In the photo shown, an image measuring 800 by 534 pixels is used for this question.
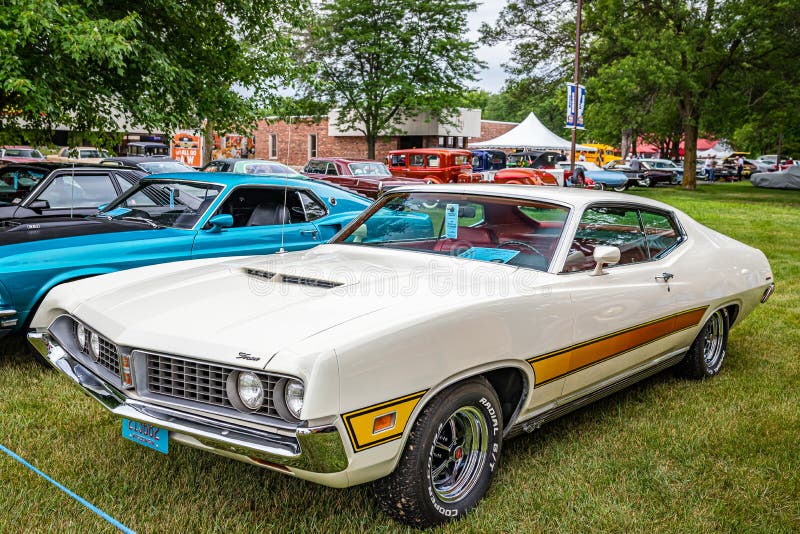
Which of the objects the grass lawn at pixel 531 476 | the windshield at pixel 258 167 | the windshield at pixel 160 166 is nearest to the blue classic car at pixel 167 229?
the grass lawn at pixel 531 476

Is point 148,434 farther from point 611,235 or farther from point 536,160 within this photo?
point 536,160

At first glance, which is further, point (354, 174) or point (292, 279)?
point (354, 174)

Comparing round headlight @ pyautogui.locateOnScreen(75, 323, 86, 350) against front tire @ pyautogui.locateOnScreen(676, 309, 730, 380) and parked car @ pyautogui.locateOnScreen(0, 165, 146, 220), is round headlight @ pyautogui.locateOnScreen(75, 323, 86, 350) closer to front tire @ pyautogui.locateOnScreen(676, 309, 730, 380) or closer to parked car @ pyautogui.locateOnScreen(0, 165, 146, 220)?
front tire @ pyautogui.locateOnScreen(676, 309, 730, 380)

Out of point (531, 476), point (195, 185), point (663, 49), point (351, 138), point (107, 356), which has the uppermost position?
point (663, 49)

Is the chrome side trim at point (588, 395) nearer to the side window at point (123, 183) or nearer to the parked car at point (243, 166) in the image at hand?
the side window at point (123, 183)

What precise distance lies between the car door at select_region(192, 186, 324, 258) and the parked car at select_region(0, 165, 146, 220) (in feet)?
6.27

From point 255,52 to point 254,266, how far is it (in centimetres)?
1019

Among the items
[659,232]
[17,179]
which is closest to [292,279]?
[659,232]

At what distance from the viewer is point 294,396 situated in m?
2.41

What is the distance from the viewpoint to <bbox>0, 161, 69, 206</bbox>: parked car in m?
8.05

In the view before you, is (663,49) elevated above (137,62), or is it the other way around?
(663,49)

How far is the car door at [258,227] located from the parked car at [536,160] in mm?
26368

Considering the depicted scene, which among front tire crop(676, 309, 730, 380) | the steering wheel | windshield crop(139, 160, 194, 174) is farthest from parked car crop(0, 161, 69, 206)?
windshield crop(139, 160, 194, 174)

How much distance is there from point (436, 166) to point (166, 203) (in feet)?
62.2
